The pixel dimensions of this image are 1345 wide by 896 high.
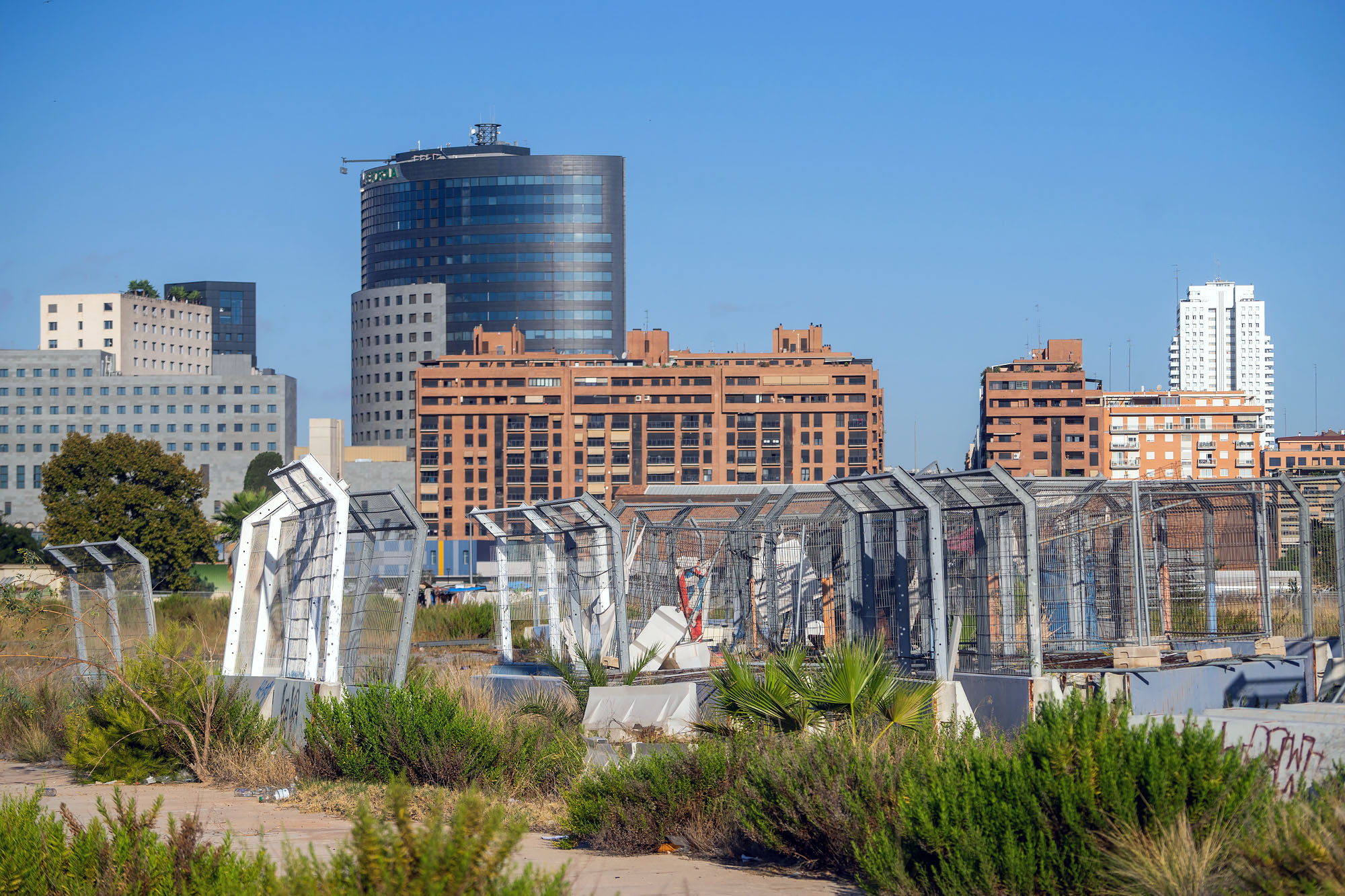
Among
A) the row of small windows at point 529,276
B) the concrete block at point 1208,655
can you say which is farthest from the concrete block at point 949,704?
the row of small windows at point 529,276

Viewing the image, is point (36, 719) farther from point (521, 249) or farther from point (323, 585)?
point (521, 249)

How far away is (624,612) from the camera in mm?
13875

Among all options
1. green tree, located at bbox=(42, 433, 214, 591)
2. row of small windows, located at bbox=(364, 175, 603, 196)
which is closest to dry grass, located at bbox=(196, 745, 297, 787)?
green tree, located at bbox=(42, 433, 214, 591)

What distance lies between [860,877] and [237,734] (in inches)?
279

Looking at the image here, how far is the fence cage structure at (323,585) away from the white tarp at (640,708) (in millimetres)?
1800

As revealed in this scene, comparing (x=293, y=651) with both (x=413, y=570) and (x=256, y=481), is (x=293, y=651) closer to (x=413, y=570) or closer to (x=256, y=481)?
(x=413, y=570)

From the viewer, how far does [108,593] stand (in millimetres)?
16641

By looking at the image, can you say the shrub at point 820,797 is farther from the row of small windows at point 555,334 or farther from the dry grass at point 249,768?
the row of small windows at point 555,334

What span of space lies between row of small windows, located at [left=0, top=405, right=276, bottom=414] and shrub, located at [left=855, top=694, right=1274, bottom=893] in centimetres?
15172

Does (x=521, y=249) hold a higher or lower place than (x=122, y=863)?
higher

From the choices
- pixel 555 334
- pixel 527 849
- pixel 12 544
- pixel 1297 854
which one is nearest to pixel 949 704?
pixel 527 849

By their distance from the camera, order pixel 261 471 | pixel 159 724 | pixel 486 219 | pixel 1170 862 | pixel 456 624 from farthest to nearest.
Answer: pixel 486 219 → pixel 261 471 → pixel 456 624 → pixel 159 724 → pixel 1170 862

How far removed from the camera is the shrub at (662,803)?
8.19m

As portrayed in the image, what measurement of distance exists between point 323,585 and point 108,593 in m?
5.79
